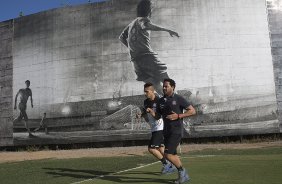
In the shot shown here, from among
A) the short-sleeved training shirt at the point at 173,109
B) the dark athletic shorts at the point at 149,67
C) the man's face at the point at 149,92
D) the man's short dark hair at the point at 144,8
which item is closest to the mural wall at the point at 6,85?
the dark athletic shorts at the point at 149,67

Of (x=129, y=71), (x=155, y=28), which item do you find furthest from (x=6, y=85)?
(x=155, y=28)

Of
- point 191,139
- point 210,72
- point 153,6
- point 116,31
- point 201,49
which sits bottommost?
point 191,139

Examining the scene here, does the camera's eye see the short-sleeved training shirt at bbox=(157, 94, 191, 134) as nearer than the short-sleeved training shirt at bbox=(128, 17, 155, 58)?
Yes

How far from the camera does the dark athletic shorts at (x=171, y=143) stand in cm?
A: 703

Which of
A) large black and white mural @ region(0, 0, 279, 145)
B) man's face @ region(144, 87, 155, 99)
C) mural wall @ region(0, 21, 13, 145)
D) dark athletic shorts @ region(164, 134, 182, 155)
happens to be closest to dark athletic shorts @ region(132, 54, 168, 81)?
large black and white mural @ region(0, 0, 279, 145)

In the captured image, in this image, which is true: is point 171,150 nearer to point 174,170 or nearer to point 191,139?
point 174,170

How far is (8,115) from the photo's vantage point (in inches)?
1226

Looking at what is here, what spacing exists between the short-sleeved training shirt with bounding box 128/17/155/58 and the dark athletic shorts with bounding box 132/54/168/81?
0.45 m

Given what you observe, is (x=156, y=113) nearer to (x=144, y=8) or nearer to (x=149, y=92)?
(x=149, y=92)

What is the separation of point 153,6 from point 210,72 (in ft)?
22.4

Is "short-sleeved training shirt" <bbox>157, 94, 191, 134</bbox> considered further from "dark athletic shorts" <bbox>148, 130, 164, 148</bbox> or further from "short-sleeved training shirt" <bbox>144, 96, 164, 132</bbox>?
"dark athletic shorts" <bbox>148, 130, 164, 148</bbox>

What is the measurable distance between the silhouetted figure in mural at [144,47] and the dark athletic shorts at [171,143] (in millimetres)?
20186

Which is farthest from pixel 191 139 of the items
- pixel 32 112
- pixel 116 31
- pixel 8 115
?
pixel 8 115

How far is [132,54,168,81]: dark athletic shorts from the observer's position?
2739 centimetres
